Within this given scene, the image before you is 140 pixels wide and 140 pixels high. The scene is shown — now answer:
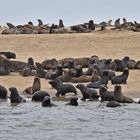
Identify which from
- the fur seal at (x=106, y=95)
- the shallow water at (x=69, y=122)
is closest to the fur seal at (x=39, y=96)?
the shallow water at (x=69, y=122)

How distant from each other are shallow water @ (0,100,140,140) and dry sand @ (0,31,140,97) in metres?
10.4

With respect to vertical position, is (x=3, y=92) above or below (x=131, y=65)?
below

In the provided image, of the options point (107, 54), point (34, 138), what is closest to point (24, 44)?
→ point (107, 54)

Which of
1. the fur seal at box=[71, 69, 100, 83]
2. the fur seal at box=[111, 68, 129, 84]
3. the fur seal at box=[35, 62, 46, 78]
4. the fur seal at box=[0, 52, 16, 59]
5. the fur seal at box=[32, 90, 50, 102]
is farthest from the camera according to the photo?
the fur seal at box=[0, 52, 16, 59]

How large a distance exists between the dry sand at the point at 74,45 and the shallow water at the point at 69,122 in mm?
10441

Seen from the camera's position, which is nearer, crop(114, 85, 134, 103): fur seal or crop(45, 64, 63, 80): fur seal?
crop(114, 85, 134, 103): fur seal

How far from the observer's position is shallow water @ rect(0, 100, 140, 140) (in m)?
15.0

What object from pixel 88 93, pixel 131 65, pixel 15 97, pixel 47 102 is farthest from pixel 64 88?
pixel 131 65

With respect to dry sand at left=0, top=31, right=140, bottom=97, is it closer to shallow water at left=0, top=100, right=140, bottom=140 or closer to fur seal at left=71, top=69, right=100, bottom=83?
fur seal at left=71, top=69, right=100, bottom=83

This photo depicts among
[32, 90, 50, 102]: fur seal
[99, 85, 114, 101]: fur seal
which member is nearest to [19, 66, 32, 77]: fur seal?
[32, 90, 50, 102]: fur seal

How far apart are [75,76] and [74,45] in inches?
352

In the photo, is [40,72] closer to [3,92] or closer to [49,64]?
[49,64]

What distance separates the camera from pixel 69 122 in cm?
1689

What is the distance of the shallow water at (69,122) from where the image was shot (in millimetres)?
14984
